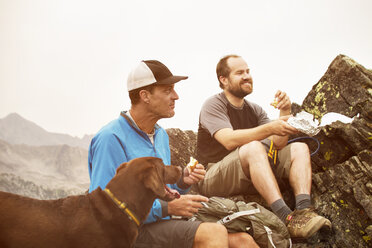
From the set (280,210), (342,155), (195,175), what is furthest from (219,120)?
(342,155)

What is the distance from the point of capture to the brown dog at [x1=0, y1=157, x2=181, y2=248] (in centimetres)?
205

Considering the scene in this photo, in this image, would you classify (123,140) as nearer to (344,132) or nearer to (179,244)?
(179,244)

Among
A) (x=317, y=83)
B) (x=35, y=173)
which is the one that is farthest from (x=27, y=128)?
(x=317, y=83)

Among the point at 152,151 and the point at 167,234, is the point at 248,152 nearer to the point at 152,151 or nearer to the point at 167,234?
the point at 152,151

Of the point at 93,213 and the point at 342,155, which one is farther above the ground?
the point at 342,155

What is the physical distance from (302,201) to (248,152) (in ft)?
2.52

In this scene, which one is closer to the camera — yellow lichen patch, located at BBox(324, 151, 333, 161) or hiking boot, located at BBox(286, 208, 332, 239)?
hiking boot, located at BBox(286, 208, 332, 239)


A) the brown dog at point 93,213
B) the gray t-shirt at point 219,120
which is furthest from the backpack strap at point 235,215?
the gray t-shirt at point 219,120

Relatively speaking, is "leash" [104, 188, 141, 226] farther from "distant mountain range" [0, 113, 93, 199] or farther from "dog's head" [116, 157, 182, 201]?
"distant mountain range" [0, 113, 93, 199]

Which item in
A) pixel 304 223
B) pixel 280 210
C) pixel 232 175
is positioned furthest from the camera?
pixel 232 175

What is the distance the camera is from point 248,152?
11.8 feet

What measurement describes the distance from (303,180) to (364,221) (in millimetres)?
765

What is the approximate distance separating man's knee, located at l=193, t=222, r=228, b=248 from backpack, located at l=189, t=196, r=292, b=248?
0.41m

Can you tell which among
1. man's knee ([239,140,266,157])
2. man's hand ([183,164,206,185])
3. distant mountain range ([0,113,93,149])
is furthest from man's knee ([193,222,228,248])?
distant mountain range ([0,113,93,149])
